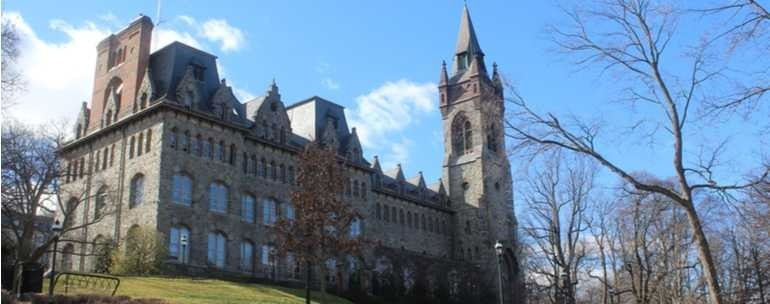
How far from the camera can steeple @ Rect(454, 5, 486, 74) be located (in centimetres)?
7944

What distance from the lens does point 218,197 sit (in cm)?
4691

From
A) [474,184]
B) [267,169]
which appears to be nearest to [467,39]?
[474,184]

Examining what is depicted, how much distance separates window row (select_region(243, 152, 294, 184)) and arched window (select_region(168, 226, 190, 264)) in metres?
6.84

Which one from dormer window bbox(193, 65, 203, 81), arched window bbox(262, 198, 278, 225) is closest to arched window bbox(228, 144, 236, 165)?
arched window bbox(262, 198, 278, 225)

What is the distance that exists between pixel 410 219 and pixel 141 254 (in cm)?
3356

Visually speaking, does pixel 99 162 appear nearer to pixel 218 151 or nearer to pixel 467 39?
pixel 218 151

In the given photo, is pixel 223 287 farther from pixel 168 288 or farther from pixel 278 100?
pixel 278 100

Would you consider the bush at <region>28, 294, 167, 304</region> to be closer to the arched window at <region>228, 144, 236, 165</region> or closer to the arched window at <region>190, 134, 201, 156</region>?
the arched window at <region>190, 134, 201, 156</region>

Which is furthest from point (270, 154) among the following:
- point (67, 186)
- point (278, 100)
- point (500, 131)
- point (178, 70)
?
point (500, 131)

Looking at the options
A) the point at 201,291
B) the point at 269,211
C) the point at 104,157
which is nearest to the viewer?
the point at 201,291

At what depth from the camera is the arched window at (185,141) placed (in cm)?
4500

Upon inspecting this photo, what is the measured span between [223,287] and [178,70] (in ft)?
51.9

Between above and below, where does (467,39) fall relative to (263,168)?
above

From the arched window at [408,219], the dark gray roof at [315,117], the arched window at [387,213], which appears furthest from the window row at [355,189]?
the arched window at [408,219]
